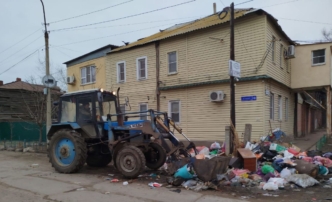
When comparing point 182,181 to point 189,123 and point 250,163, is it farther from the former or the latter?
point 189,123

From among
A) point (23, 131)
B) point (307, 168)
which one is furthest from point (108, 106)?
point (23, 131)

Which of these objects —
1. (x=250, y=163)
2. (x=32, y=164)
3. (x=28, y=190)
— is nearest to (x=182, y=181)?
(x=250, y=163)

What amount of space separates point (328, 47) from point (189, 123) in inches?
325

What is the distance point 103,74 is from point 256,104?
10.5 m

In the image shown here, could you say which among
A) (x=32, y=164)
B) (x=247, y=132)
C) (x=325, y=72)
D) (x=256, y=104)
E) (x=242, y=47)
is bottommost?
(x=32, y=164)

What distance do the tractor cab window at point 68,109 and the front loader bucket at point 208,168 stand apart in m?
4.65

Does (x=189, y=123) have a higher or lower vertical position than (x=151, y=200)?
higher

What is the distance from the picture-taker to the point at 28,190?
7.17 meters

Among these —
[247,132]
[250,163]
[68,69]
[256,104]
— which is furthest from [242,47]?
[68,69]

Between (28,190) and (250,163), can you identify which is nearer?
(28,190)

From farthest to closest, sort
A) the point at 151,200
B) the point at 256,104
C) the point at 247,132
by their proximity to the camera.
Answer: the point at 256,104
the point at 247,132
the point at 151,200

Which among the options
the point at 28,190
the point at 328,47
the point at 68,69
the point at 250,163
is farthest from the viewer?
the point at 68,69

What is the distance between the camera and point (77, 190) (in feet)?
23.5

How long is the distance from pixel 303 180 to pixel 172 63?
10.2 metres
